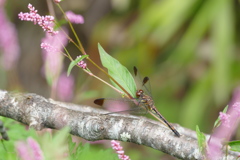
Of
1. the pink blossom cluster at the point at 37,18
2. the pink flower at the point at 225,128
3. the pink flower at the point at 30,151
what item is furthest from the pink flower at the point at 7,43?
the pink flower at the point at 30,151

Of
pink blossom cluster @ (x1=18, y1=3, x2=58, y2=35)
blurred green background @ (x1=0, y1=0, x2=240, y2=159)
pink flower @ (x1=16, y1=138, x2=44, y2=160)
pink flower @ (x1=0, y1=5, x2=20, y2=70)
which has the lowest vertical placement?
pink flower @ (x1=16, y1=138, x2=44, y2=160)

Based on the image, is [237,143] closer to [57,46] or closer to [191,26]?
[57,46]

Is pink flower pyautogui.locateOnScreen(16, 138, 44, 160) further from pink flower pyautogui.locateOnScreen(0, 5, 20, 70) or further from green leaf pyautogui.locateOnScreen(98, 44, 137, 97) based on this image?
pink flower pyautogui.locateOnScreen(0, 5, 20, 70)

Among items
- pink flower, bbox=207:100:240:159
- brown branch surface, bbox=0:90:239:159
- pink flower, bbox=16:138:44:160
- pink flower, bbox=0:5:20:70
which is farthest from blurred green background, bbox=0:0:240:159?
pink flower, bbox=16:138:44:160

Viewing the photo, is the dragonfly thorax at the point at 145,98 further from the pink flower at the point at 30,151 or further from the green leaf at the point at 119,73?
the pink flower at the point at 30,151

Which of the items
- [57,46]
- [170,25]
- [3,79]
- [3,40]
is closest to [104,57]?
[57,46]

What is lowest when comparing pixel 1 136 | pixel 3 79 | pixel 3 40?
pixel 1 136
